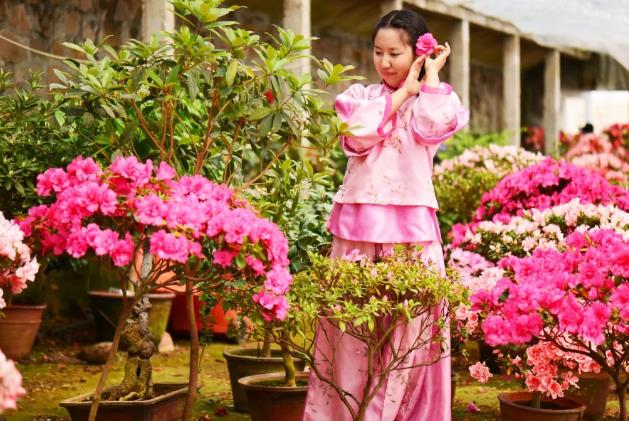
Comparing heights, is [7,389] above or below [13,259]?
below

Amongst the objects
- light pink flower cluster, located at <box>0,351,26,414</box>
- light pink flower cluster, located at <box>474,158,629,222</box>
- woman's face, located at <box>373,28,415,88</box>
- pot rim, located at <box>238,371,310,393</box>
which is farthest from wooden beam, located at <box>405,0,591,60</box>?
light pink flower cluster, located at <box>0,351,26,414</box>

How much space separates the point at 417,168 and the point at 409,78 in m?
0.36

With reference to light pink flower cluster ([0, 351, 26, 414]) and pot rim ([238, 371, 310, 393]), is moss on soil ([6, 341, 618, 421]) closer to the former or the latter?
pot rim ([238, 371, 310, 393])

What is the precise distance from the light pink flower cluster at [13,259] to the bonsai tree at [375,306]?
3.03 feet

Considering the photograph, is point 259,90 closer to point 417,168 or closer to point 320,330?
point 417,168

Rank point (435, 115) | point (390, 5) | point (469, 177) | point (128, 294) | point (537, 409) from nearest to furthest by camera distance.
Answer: point (435, 115) → point (537, 409) → point (128, 294) → point (469, 177) → point (390, 5)

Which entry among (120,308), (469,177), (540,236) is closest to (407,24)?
(540,236)

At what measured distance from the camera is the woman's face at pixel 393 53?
12.7 ft

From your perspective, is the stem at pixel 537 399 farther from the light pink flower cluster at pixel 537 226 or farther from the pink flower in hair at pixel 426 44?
the pink flower in hair at pixel 426 44

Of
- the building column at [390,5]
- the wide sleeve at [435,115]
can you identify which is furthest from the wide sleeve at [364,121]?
the building column at [390,5]

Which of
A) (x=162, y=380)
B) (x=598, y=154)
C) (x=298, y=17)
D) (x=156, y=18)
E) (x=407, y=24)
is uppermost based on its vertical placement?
(x=298, y=17)

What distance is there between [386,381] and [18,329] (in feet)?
10.6

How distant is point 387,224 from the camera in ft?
12.7

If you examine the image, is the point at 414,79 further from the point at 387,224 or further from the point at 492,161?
the point at 492,161
